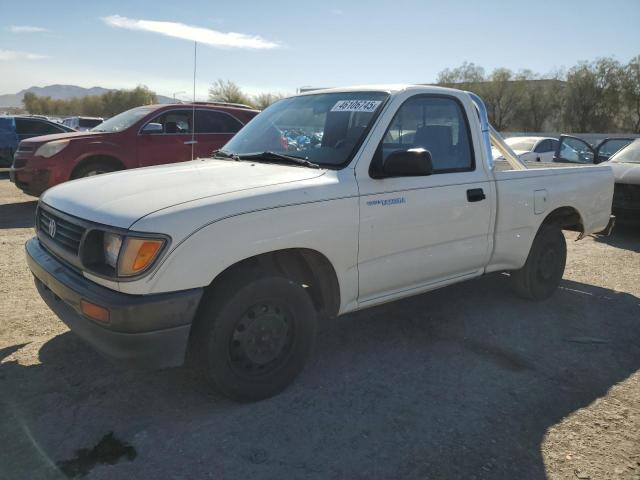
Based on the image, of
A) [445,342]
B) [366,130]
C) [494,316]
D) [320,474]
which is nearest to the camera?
[320,474]

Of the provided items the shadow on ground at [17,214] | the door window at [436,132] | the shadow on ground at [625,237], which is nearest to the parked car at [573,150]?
the shadow on ground at [625,237]

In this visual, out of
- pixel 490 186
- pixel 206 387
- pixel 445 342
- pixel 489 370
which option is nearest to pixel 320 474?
pixel 206 387

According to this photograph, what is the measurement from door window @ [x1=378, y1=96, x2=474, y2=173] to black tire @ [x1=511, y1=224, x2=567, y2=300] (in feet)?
4.52

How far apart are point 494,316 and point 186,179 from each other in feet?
9.92

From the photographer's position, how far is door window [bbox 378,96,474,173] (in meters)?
3.77

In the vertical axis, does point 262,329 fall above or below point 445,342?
above

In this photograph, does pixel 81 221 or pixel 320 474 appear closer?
pixel 320 474

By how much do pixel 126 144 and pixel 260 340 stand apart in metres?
6.93

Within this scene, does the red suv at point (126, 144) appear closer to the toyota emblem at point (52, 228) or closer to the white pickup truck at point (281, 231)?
the white pickup truck at point (281, 231)

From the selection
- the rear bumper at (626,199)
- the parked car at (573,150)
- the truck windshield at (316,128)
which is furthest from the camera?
the parked car at (573,150)

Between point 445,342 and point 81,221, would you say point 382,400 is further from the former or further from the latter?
point 81,221

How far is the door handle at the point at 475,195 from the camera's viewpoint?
4008 mm

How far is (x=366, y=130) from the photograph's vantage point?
11.6 feet

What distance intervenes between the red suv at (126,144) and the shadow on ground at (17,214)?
41cm
